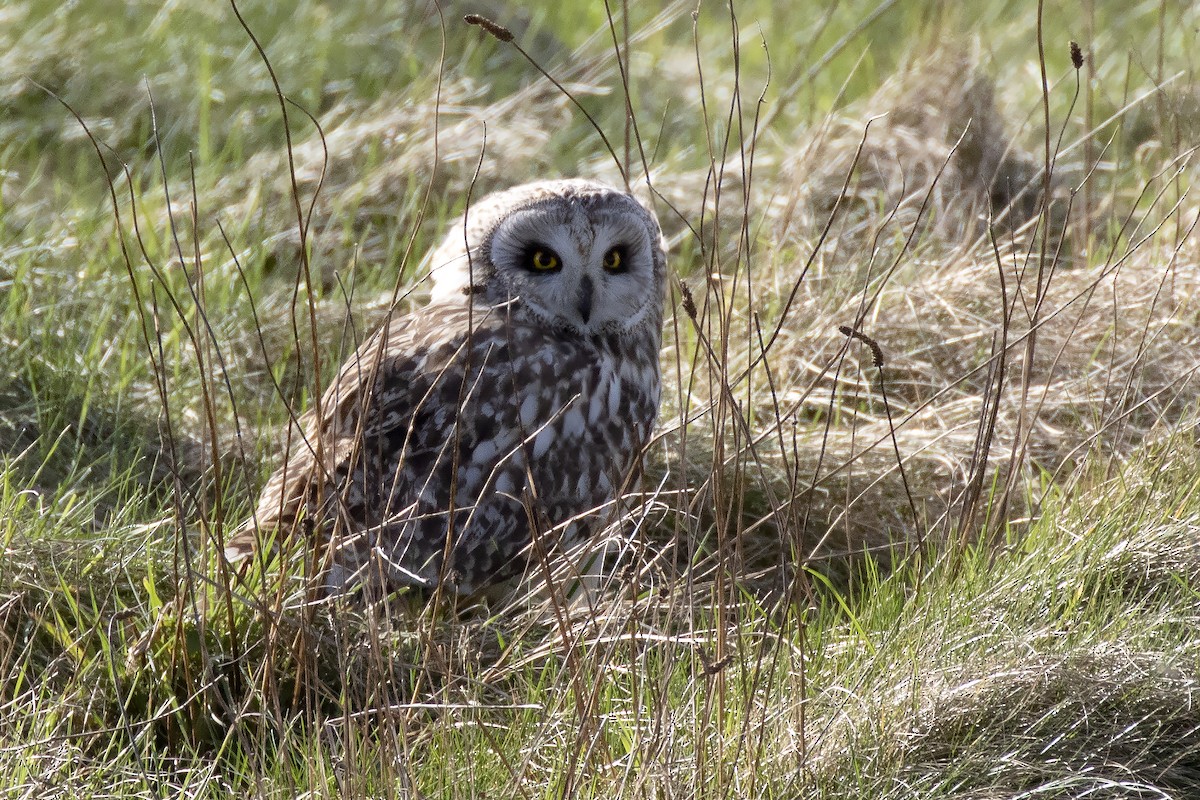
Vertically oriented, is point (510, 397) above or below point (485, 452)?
above

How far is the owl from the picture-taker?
117 inches

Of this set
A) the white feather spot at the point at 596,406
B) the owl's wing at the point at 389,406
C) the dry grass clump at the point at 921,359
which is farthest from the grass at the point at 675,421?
the white feather spot at the point at 596,406

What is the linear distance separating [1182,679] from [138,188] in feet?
11.8

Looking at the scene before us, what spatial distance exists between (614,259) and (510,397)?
1.39 ft

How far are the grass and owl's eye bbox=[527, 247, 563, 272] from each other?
1.00 feet

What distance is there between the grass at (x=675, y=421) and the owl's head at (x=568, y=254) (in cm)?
16

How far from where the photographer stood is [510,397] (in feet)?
9.87

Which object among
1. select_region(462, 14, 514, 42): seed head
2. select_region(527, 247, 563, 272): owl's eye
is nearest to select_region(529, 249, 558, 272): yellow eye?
select_region(527, 247, 563, 272): owl's eye

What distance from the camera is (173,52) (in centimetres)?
564

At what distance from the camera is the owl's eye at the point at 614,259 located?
3148 mm

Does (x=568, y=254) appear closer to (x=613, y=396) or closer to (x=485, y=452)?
(x=613, y=396)

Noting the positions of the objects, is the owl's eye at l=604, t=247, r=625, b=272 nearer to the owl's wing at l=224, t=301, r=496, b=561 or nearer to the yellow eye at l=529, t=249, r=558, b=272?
the yellow eye at l=529, t=249, r=558, b=272

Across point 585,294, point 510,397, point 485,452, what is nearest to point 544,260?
point 585,294

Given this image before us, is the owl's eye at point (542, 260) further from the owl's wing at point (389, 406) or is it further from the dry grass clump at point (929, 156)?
the dry grass clump at point (929, 156)
